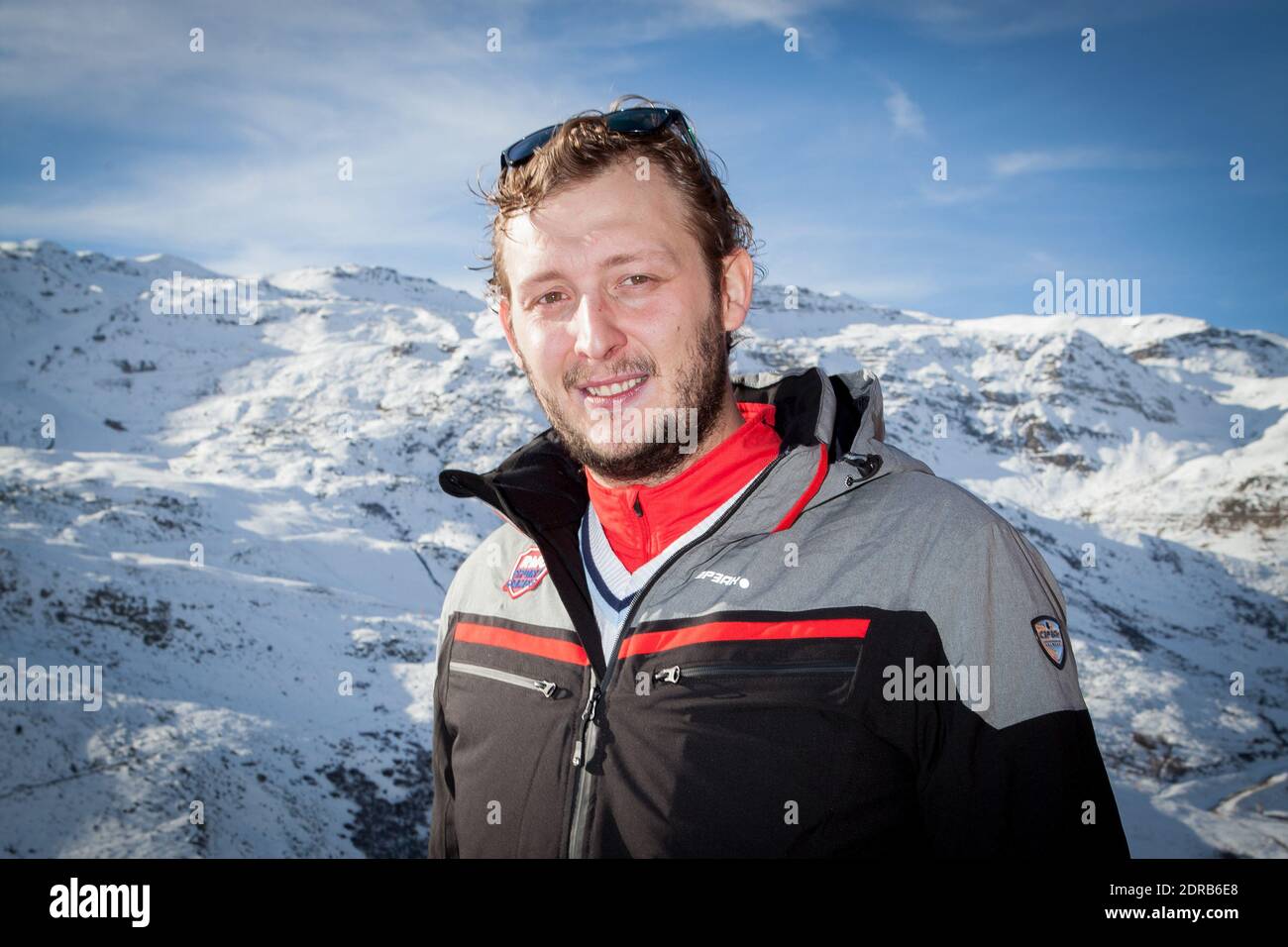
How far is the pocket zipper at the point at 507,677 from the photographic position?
2.19 m

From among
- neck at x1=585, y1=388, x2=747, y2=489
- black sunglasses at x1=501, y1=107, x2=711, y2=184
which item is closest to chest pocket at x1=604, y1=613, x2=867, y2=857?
neck at x1=585, y1=388, x2=747, y2=489

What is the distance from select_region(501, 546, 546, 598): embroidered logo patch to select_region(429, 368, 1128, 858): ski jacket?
0.13 metres

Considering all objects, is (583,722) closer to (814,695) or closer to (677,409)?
(814,695)

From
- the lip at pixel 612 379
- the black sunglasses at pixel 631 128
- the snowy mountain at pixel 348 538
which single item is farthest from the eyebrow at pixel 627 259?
the snowy mountain at pixel 348 538

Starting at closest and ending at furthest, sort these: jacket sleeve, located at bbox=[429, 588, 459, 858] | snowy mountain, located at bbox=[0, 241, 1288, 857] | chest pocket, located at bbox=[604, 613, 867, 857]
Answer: chest pocket, located at bbox=[604, 613, 867, 857] → jacket sleeve, located at bbox=[429, 588, 459, 858] → snowy mountain, located at bbox=[0, 241, 1288, 857]

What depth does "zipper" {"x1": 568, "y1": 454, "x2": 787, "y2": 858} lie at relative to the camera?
1.99 metres

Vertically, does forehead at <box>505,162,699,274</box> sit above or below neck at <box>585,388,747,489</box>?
above

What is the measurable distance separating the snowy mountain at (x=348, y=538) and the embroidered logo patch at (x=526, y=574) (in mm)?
6375

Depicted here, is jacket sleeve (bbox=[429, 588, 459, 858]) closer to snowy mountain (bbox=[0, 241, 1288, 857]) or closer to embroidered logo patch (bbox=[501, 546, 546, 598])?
embroidered logo patch (bbox=[501, 546, 546, 598])

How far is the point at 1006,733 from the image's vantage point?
5.49 feet

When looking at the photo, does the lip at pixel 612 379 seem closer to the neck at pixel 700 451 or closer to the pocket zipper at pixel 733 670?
the neck at pixel 700 451

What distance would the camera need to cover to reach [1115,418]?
47656 mm
